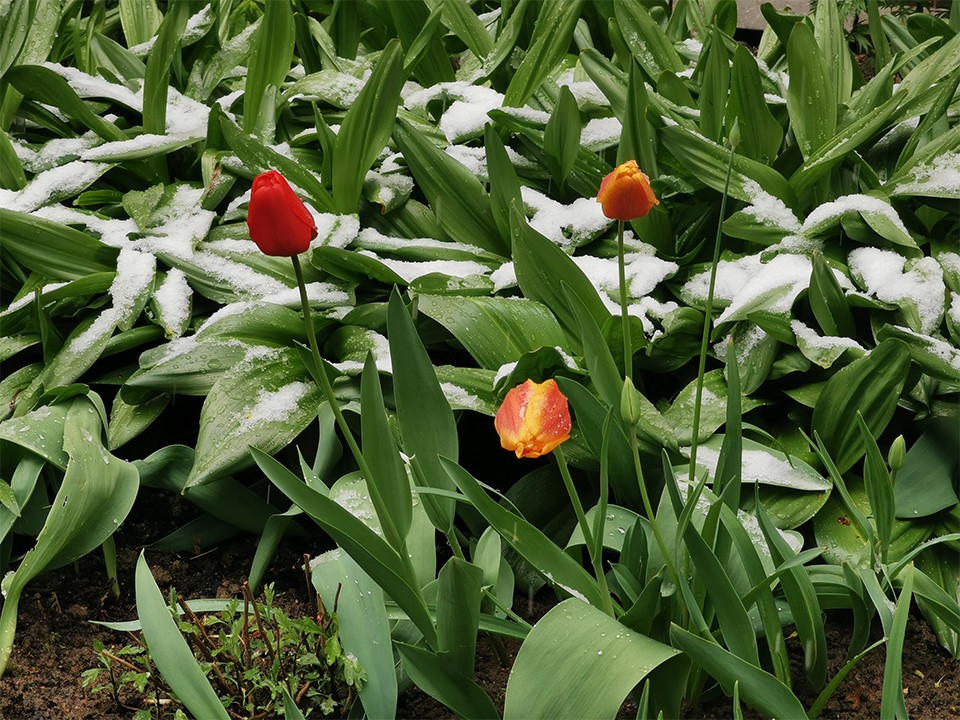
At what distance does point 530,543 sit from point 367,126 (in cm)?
114

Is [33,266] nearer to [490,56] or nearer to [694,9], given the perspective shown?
[490,56]

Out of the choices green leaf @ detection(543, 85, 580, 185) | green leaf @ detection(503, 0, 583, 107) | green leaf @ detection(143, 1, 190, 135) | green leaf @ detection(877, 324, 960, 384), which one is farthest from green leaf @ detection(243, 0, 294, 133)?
green leaf @ detection(877, 324, 960, 384)

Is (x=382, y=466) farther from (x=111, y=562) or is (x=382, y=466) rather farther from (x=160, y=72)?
(x=160, y=72)

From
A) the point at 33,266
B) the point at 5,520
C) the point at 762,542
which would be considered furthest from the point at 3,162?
the point at 762,542

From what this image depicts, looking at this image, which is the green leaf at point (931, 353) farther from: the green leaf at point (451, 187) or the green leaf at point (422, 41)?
the green leaf at point (422, 41)

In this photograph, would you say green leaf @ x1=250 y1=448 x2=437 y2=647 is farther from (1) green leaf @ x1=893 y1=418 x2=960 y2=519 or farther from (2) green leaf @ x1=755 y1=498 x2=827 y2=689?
(1) green leaf @ x1=893 y1=418 x2=960 y2=519

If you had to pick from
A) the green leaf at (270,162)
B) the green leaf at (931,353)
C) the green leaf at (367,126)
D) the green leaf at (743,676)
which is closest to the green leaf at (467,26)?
the green leaf at (367,126)

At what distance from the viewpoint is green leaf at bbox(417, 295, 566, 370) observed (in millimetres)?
1679

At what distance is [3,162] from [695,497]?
6.04 ft

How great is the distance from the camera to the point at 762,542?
142 centimetres

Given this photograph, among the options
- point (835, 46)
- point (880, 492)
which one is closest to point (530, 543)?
point (880, 492)

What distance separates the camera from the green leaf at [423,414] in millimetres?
1213

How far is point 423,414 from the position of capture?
1.24 meters

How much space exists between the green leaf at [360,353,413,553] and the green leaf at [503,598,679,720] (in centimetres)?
19
